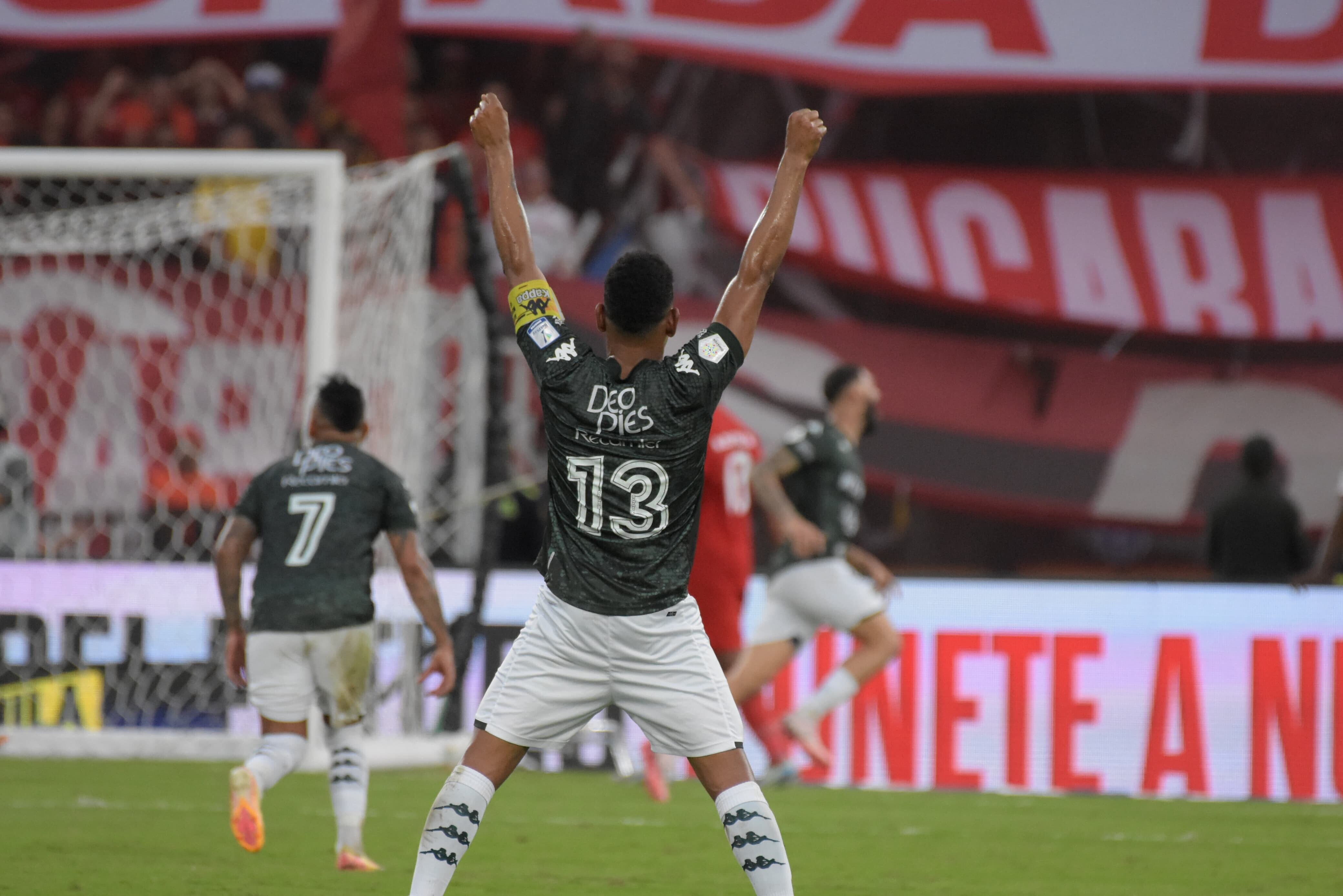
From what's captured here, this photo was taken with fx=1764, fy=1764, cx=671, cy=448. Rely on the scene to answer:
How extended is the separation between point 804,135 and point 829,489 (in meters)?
5.06

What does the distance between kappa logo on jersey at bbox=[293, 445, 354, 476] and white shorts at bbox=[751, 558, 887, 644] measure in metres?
3.41

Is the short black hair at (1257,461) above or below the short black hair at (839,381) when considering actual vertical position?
below

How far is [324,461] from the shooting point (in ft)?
22.2

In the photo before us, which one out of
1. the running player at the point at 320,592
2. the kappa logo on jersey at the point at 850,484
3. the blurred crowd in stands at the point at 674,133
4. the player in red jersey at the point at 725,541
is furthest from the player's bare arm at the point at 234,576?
the blurred crowd in stands at the point at 674,133

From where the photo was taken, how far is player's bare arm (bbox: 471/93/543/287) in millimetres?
4676

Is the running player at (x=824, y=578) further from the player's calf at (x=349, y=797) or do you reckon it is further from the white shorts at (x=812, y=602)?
the player's calf at (x=349, y=797)

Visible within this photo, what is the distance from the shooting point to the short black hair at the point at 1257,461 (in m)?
11.5

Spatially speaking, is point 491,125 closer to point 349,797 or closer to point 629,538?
point 629,538

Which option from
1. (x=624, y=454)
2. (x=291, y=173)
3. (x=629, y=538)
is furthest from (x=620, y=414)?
(x=291, y=173)

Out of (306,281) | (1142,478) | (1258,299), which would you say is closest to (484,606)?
(306,281)

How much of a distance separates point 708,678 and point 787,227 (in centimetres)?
120

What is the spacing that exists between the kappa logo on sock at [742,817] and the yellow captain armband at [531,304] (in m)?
1.36

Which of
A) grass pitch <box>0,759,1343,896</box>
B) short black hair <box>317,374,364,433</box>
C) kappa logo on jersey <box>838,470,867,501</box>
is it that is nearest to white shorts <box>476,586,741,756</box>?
grass pitch <box>0,759,1343,896</box>

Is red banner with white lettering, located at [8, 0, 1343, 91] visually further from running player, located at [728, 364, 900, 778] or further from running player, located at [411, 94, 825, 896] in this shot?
running player, located at [411, 94, 825, 896]
